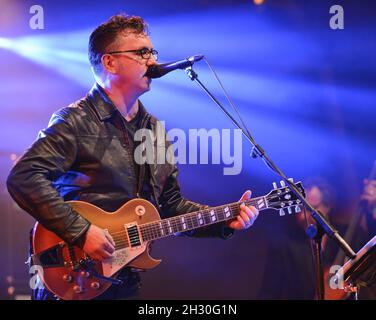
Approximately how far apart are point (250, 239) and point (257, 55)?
1656 millimetres

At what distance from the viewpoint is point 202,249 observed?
5.02 m

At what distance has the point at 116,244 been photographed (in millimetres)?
2922

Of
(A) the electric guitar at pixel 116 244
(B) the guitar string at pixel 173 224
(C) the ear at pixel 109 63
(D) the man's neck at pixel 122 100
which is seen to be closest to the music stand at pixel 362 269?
(A) the electric guitar at pixel 116 244

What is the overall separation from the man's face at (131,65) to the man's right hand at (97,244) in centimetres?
87

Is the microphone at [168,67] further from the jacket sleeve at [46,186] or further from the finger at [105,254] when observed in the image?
the finger at [105,254]

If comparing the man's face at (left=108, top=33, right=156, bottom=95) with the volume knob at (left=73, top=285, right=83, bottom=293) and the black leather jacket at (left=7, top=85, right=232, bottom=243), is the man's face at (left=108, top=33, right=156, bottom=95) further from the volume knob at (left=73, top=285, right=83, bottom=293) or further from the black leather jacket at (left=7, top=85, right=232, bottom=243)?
the volume knob at (left=73, top=285, right=83, bottom=293)

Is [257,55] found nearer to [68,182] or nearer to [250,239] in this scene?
[250,239]

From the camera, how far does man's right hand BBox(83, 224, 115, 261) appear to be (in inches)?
110

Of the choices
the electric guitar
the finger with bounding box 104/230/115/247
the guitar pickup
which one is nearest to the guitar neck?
the electric guitar

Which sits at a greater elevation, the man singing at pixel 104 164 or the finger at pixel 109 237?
the man singing at pixel 104 164

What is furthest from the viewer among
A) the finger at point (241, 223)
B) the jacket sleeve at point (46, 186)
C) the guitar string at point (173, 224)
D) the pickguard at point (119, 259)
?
the finger at point (241, 223)

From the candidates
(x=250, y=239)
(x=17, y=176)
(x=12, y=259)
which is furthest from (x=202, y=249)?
(x=17, y=176)

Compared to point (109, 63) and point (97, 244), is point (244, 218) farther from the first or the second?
point (109, 63)

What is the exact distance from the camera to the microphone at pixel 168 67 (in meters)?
2.90
